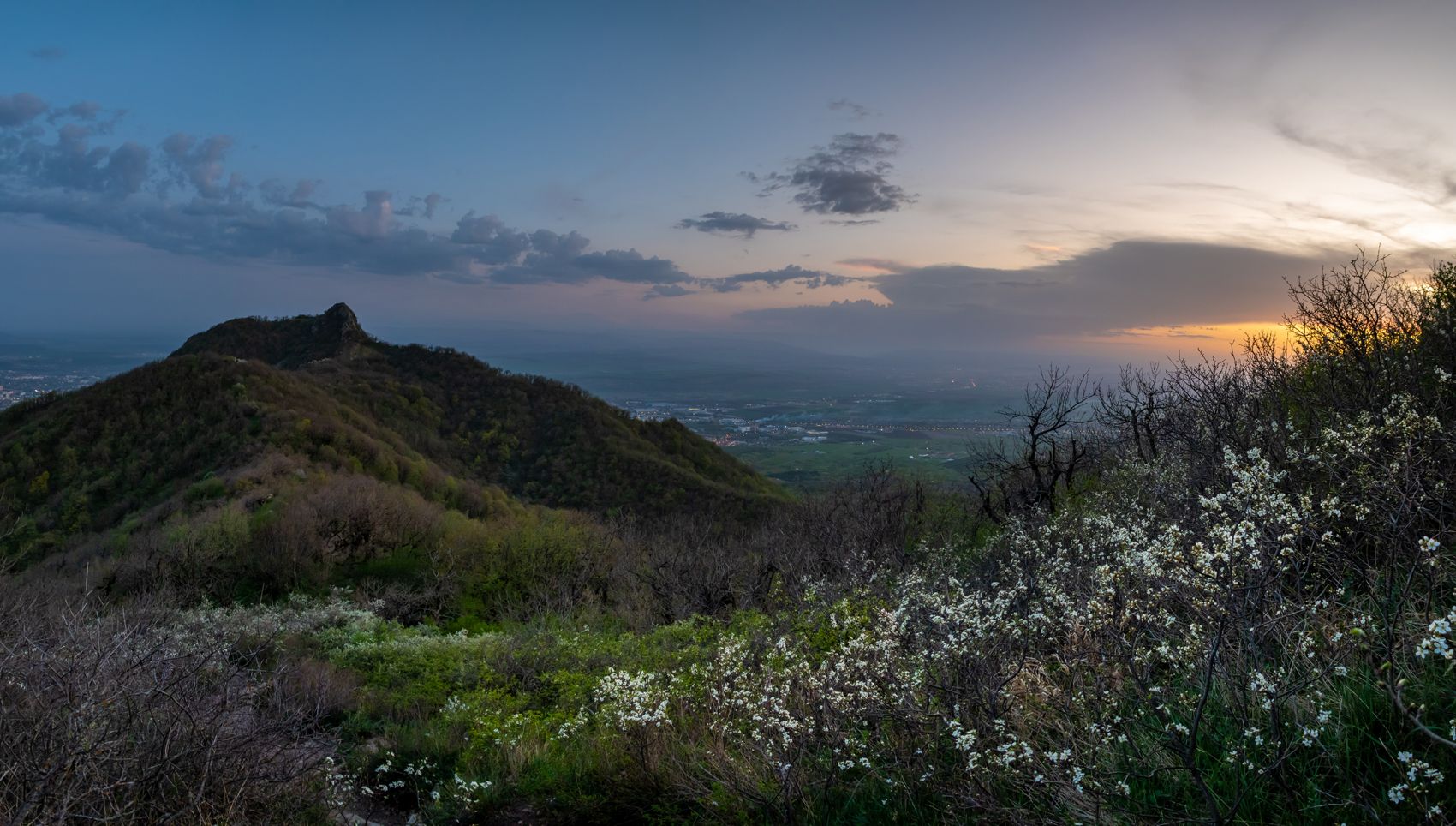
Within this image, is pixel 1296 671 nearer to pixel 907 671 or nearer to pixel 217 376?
pixel 907 671

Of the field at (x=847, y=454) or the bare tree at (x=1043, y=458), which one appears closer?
the bare tree at (x=1043, y=458)

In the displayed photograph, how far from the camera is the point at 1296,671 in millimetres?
4605

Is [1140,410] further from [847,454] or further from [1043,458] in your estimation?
[847,454]

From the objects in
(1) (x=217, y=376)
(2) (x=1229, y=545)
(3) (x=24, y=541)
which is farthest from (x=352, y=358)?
(2) (x=1229, y=545)

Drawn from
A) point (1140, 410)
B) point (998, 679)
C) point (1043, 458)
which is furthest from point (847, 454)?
point (998, 679)

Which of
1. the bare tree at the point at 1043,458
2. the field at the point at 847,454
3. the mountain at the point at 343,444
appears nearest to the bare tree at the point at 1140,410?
the bare tree at the point at 1043,458

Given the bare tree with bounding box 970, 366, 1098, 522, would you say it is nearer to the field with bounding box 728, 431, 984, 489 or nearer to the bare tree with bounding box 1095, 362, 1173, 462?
the bare tree with bounding box 1095, 362, 1173, 462

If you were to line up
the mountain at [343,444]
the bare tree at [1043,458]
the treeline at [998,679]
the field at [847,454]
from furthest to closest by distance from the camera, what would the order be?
the field at [847,454]
the mountain at [343,444]
the bare tree at [1043,458]
the treeline at [998,679]

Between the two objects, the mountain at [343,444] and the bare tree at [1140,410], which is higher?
the bare tree at [1140,410]

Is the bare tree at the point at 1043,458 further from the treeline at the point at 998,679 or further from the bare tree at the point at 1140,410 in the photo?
the treeline at the point at 998,679

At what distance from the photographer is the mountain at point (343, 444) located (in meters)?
34.4

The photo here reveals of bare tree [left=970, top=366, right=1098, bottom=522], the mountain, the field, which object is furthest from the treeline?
the field

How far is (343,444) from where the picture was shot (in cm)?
3947

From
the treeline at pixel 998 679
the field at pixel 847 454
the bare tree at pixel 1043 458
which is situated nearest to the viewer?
the treeline at pixel 998 679
